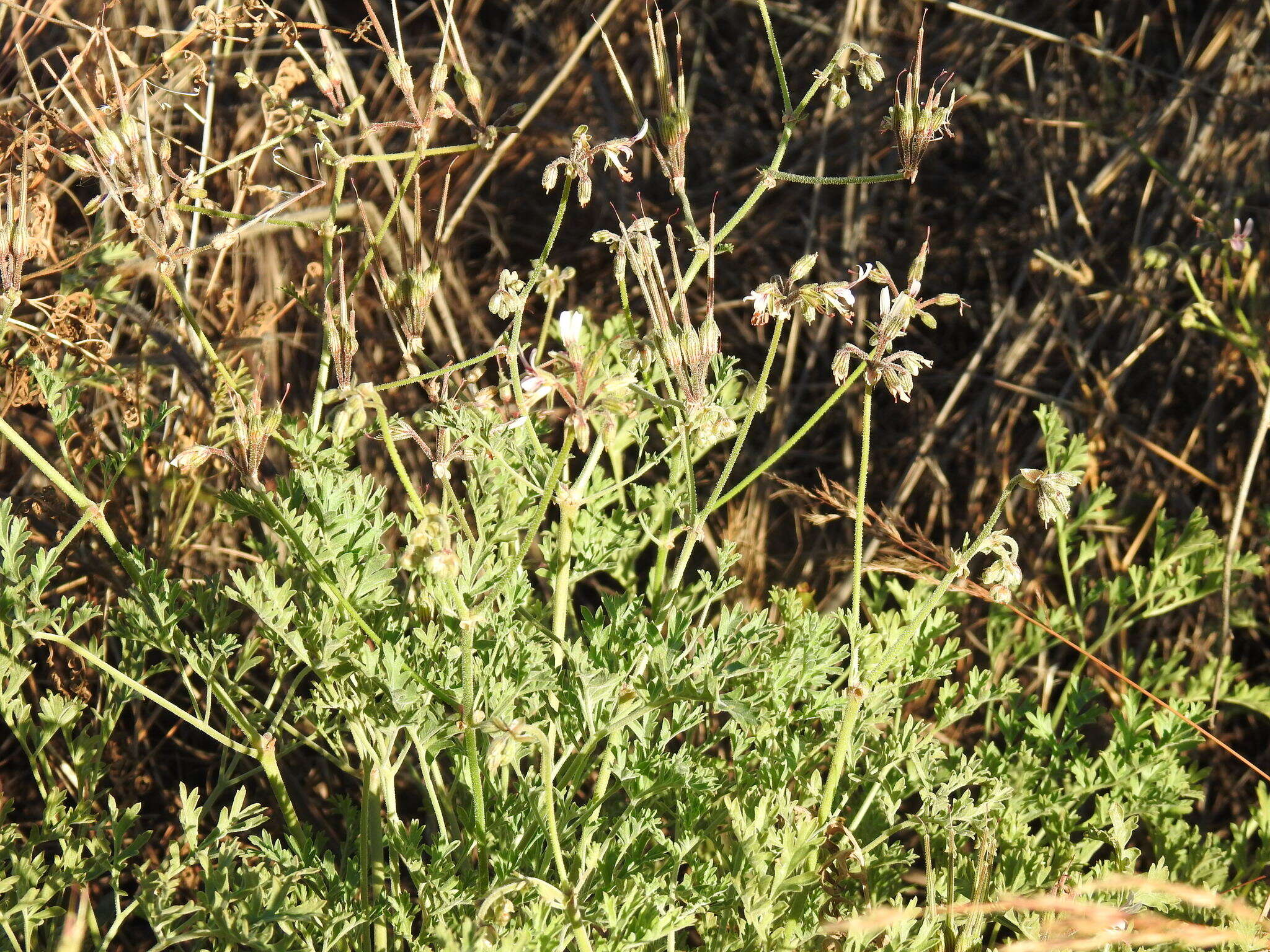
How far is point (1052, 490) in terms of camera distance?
1.60 metres

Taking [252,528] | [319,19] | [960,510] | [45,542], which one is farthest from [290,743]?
[960,510]

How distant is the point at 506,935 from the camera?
147cm

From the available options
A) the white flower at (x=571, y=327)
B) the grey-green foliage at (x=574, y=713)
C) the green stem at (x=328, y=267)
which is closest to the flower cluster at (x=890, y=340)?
the grey-green foliage at (x=574, y=713)

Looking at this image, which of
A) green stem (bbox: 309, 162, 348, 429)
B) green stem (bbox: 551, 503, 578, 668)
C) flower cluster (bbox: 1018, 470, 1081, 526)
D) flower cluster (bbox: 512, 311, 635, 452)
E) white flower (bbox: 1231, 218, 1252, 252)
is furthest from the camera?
white flower (bbox: 1231, 218, 1252, 252)

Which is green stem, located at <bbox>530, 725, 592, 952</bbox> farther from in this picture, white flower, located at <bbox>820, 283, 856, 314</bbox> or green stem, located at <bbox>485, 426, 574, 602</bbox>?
white flower, located at <bbox>820, 283, 856, 314</bbox>

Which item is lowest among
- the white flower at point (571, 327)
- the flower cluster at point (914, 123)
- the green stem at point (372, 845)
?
the green stem at point (372, 845)


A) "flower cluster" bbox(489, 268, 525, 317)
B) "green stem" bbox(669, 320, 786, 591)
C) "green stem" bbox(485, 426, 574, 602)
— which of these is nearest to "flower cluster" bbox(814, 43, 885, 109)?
"green stem" bbox(669, 320, 786, 591)

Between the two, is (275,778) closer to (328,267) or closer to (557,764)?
(557,764)

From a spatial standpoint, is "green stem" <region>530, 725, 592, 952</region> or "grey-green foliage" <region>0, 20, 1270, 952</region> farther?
"grey-green foliage" <region>0, 20, 1270, 952</region>

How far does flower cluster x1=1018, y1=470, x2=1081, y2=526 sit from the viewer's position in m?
1.59

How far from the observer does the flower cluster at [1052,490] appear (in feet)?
5.21

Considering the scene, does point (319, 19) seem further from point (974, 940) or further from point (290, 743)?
point (974, 940)

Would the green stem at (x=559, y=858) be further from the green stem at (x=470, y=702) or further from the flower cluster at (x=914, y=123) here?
the flower cluster at (x=914, y=123)

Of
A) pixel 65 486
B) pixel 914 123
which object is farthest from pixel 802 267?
pixel 65 486
